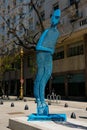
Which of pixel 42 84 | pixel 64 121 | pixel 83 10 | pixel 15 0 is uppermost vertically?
pixel 15 0

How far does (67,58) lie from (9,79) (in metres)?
21.1

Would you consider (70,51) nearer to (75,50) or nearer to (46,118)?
(75,50)

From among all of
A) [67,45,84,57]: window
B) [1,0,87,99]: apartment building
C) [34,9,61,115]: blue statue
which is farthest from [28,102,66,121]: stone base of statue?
[67,45,84,57]: window

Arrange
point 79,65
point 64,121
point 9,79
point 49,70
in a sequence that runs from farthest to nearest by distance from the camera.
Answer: point 9,79 < point 79,65 < point 49,70 < point 64,121

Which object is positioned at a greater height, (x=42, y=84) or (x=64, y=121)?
(x=42, y=84)

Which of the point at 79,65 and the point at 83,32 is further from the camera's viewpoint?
the point at 79,65

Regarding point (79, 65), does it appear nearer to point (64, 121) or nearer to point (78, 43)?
point (78, 43)

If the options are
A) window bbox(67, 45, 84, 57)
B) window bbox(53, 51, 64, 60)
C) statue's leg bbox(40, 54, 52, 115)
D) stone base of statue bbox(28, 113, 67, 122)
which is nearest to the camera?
stone base of statue bbox(28, 113, 67, 122)

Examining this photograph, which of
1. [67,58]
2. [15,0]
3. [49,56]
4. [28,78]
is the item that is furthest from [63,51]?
[49,56]

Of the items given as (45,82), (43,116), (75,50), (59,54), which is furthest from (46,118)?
(59,54)

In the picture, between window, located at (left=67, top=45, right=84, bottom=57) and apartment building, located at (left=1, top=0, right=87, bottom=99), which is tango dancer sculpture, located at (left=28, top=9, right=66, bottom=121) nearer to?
apartment building, located at (left=1, top=0, right=87, bottom=99)

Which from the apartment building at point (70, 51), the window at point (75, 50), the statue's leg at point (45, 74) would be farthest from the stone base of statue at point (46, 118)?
the window at point (75, 50)

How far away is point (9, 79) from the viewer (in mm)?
55250

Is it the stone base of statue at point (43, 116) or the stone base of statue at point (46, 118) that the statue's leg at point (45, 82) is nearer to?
the stone base of statue at point (43, 116)
